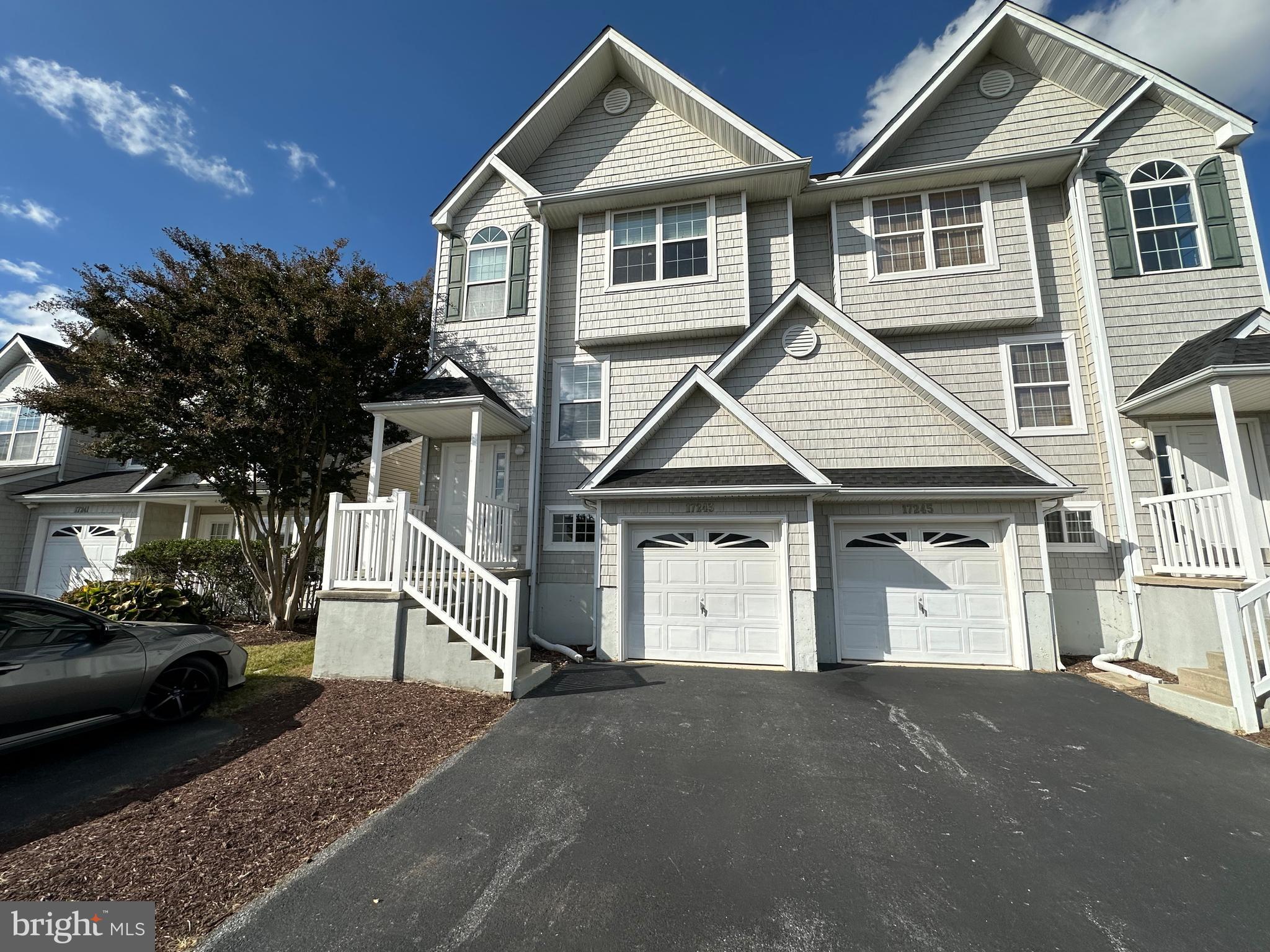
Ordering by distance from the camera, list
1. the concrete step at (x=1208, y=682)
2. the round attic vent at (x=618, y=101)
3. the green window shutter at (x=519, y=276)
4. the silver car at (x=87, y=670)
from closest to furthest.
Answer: the silver car at (x=87, y=670), the concrete step at (x=1208, y=682), the green window shutter at (x=519, y=276), the round attic vent at (x=618, y=101)

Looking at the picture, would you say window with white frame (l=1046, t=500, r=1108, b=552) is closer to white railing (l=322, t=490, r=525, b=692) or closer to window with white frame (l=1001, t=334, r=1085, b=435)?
window with white frame (l=1001, t=334, r=1085, b=435)

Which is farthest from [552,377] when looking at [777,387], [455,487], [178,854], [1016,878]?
[1016,878]

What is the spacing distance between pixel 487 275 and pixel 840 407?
7.97m

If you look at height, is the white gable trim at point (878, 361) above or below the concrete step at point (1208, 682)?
above

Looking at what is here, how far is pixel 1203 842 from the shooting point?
341cm

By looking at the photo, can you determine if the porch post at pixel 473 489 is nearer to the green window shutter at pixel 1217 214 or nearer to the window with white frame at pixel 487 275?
the window with white frame at pixel 487 275

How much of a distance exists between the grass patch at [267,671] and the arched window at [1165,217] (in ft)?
50.3

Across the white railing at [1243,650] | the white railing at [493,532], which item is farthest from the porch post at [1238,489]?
the white railing at [493,532]

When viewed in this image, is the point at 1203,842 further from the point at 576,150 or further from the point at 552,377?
the point at 576,150

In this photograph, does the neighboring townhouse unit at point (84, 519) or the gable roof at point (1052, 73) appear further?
the neighboring townhouse unit at point (84, 519)

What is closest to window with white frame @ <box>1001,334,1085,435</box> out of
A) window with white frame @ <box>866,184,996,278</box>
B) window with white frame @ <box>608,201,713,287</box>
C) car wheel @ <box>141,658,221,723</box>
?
window with white frame @ <box>866,184,996,278</box>

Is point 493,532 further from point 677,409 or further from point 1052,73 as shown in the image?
point 1052,73
